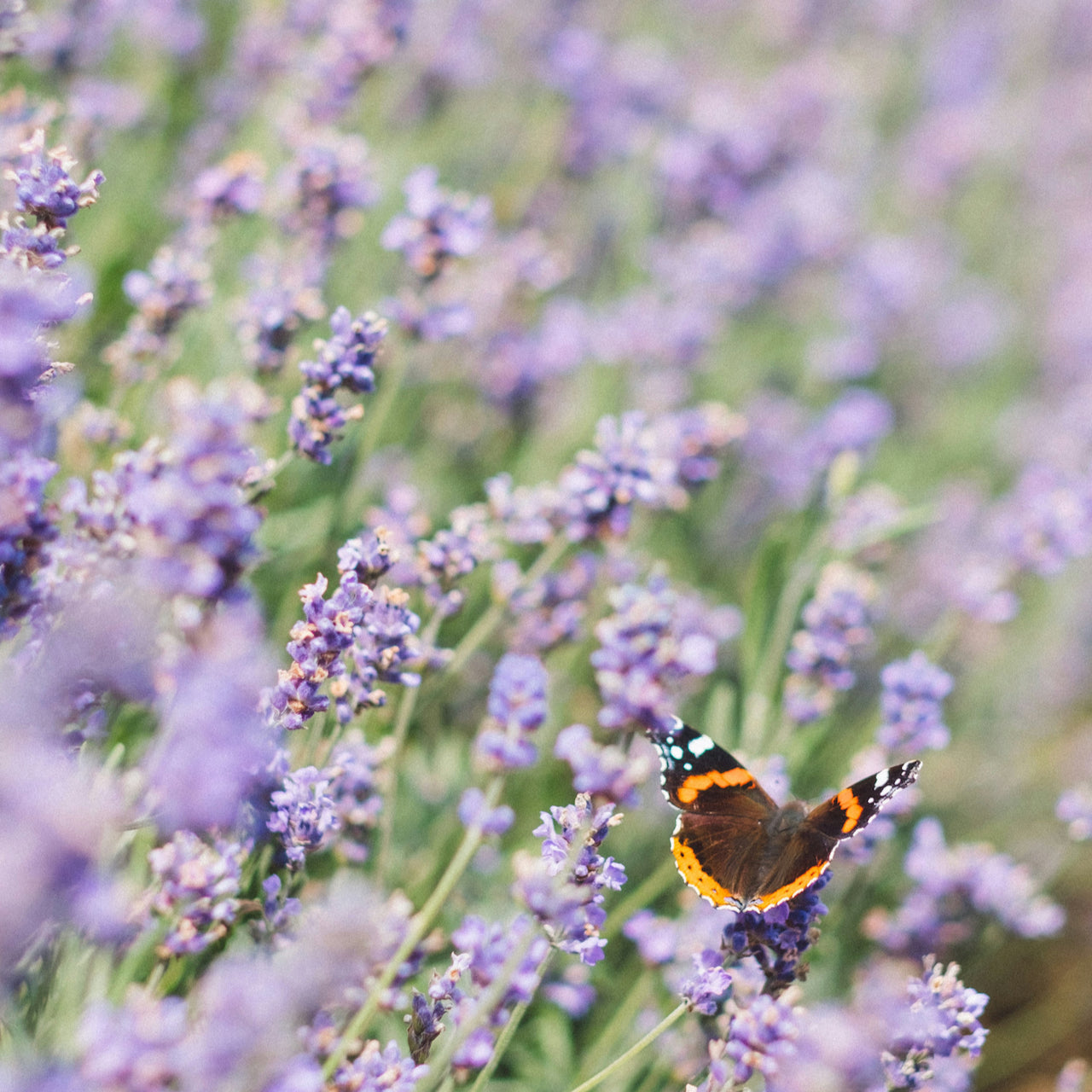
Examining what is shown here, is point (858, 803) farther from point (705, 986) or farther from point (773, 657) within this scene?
point (773, 657)

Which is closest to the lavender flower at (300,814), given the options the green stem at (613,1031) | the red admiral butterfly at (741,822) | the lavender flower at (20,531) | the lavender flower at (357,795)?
the lavender flower at (357,795)

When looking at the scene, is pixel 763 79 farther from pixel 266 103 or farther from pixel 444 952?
pixel 444 952

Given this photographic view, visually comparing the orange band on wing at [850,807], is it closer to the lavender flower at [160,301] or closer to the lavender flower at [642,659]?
the lavender flower at [642,659]

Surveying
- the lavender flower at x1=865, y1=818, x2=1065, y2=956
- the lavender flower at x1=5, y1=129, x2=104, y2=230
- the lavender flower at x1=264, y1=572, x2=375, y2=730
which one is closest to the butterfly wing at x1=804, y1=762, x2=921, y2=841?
the lavender flower at x1=865, y1=818, x2=1065, y2=956

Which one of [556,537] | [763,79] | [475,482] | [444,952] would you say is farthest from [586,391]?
[763,79]

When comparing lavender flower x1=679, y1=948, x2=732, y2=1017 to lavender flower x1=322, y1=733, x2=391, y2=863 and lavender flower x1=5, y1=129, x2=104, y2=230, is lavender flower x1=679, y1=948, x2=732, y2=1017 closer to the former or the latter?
lavender flower x1=322, y1=733, x2=391, y2=863

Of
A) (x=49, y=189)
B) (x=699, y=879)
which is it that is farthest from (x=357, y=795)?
(x=49, y=189)
